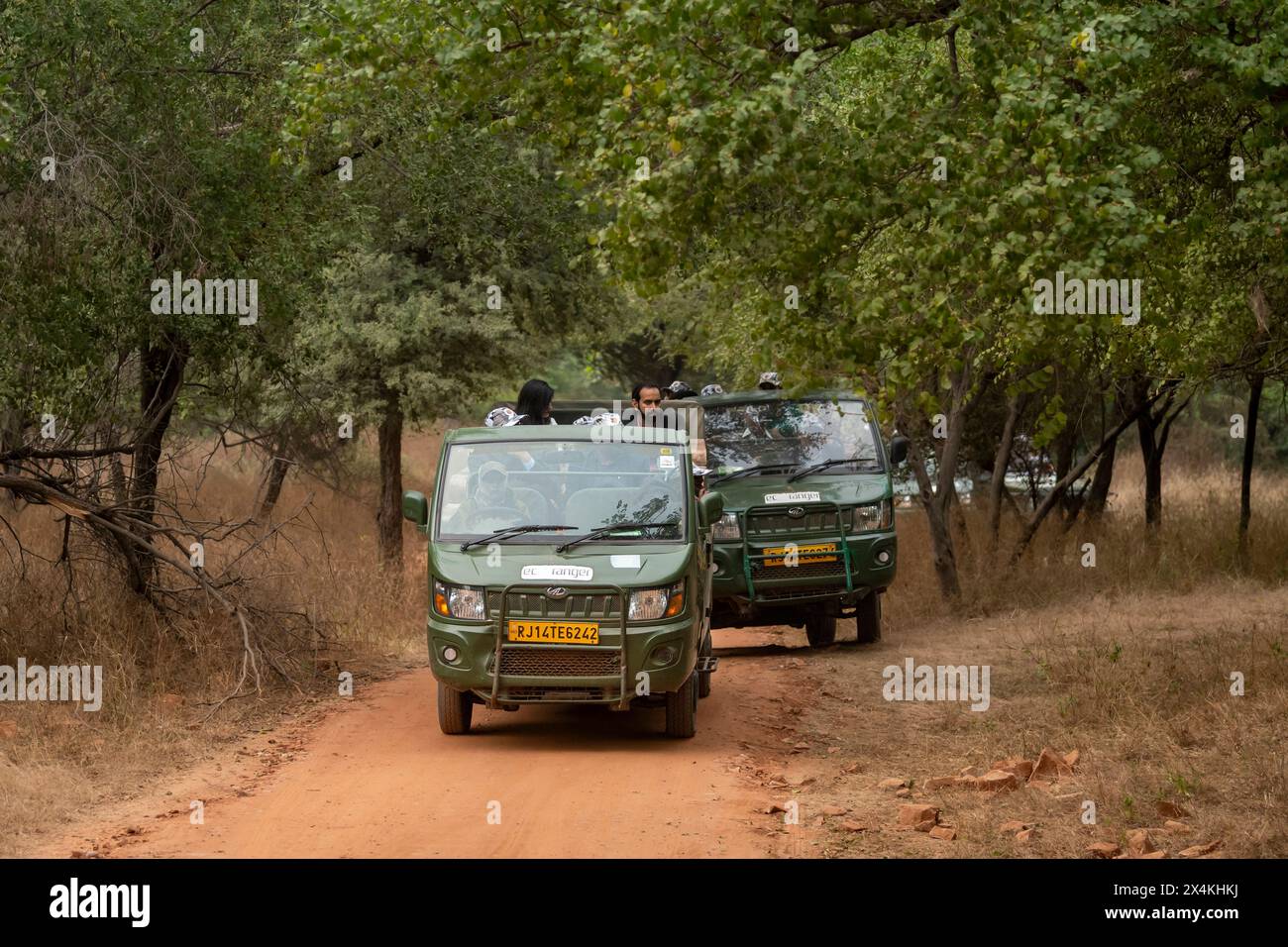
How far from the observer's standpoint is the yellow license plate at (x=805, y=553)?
14.8 metres

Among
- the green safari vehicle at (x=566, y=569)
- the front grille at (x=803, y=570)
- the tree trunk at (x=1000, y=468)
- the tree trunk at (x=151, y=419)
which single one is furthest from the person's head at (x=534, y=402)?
the tree trunk at (x=1000, y=468)

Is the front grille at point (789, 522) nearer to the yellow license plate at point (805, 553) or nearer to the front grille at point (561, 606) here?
the yellow license plate at point (805, 553)

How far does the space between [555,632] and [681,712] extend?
3.99 ft

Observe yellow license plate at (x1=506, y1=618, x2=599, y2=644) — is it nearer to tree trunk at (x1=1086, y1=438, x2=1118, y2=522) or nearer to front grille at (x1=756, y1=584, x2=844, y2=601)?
front grille at (x1=756, y1=584, x2=844, y2=601)

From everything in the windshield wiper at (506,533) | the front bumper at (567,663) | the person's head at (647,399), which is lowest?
the front bumper at (567,663)

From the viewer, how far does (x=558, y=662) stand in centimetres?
1012

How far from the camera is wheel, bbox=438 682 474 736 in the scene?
10797 millimetres

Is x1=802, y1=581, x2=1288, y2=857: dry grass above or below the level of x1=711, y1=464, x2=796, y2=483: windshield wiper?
below

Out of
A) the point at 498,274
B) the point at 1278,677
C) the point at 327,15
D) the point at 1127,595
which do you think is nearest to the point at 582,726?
the point at 1278,677

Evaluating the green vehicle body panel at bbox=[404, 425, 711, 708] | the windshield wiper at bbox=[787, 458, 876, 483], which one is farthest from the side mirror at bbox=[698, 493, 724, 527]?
the windshield wiper at bbox=[787, 458, 876, 483]

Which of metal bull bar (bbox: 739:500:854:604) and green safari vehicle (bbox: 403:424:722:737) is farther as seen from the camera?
metal bull bar (bbox: 739:500:854:604)

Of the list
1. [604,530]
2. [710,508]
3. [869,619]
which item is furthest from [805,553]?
[604,530]

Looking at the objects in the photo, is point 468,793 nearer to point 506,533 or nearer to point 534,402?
point 506,533

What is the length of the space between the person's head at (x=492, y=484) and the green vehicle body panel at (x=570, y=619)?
1.31ft
